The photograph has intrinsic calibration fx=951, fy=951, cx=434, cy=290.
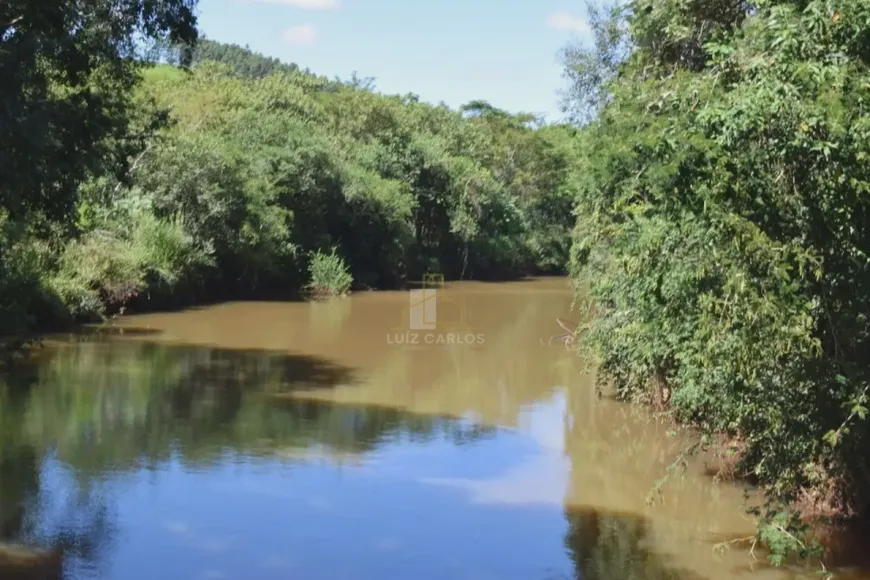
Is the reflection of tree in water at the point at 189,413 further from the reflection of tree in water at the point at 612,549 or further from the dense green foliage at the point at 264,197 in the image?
the reflection of tree in water at the point at 612,549

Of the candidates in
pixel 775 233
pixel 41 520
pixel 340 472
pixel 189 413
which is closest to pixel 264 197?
pixel 189 413

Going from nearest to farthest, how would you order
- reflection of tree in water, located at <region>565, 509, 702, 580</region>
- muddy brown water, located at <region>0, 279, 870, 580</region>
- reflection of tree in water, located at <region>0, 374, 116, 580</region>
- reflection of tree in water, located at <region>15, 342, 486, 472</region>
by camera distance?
1. reflection of tree in water, located at <region>0, 374, 116, 580</region>
2. reflection of tree in water, located at <region>565, 509, 702, 580</region>
3. muddy brown water, located at <region>0, 279, 870, 580</region>
4. reflection of tree in water, located at <region>15, 342, 486, 472</region>

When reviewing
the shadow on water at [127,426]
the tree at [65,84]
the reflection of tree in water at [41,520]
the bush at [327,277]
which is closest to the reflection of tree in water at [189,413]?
the shadow on water at [127,426]

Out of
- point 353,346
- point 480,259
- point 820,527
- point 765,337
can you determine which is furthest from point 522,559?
point 480,259

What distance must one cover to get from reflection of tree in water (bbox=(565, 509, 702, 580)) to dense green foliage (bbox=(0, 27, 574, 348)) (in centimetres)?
526

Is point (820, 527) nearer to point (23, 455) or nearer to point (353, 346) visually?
point (23, 455)

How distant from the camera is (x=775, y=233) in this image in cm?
609

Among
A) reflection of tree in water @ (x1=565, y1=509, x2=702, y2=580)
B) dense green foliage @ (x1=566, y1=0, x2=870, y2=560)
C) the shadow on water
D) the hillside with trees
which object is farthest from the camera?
the shadow on water

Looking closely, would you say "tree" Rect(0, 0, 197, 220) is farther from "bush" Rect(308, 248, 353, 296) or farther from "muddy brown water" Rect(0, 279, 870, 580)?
"bush" Rect(308, 248, 353, 296)

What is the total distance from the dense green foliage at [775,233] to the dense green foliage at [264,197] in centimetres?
443

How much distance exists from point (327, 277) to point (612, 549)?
25040 millimetres

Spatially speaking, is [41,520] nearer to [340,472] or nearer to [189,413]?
[340,472]

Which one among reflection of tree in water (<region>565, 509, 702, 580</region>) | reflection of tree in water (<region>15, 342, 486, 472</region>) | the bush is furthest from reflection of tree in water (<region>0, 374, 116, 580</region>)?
the bush

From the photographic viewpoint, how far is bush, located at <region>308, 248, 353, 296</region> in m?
32.8
